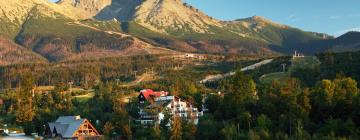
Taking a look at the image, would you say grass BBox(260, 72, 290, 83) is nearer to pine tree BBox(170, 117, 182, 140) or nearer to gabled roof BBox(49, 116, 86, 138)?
gabled roof BBox(49, 116, 86, 138)

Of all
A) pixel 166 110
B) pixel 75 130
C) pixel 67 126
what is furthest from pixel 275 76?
pixel 75 130

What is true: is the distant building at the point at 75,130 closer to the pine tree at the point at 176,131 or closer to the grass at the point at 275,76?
the pine tree at the point at 176,131

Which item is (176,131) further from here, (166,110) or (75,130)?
(166,110)

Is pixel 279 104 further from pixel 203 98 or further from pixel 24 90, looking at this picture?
pixel 24 90

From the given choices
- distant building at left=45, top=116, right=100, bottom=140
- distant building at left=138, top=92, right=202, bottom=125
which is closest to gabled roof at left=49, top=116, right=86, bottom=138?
distant building at left=45, top=116, right=100, bottom=140

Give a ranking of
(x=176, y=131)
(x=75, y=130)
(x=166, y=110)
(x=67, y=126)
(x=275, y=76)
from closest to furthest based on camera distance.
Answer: (x=176, y=131) < (x=75, y=130) < (x=67, y=126) < (x=166, y=110) < (x=275, y=76)
